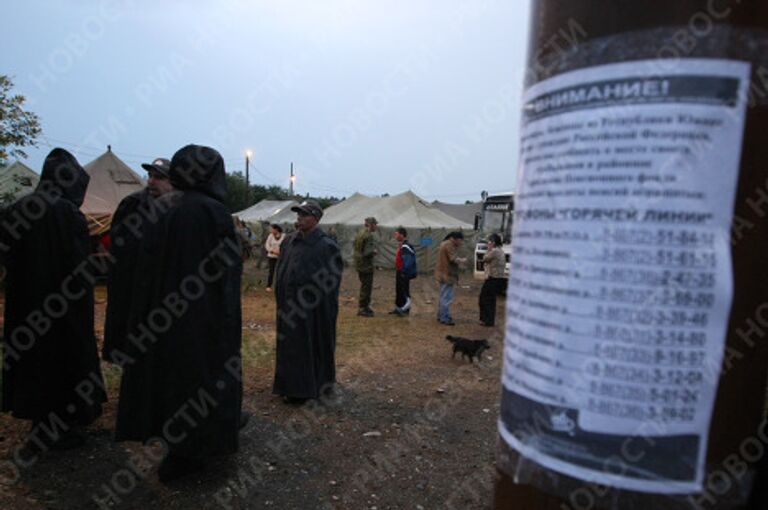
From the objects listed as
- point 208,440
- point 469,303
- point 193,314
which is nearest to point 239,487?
point 208,440

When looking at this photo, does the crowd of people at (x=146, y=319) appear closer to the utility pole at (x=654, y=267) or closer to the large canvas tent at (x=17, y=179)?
the utility pole at (x=654, y=267)

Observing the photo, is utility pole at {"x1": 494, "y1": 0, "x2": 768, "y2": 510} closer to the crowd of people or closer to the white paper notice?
the white paper notice

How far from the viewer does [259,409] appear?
5.40 meters

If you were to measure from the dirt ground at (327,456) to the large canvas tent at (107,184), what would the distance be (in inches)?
385

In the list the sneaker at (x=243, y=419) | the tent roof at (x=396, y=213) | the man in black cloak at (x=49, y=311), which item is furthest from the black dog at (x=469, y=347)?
the tent roof at (x=396, y=213)

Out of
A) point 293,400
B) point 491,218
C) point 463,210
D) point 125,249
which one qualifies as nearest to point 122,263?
point 125,249

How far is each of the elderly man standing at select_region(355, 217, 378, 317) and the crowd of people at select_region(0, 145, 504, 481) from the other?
611 centimetres

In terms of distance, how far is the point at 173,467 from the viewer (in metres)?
3.74

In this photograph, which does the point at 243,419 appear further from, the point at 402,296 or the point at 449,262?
the point at 402,296

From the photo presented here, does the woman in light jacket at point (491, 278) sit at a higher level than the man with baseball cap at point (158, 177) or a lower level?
lower

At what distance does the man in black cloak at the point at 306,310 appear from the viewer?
17.9 ft

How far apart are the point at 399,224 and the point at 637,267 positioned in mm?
22264

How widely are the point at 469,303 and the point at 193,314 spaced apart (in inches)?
458

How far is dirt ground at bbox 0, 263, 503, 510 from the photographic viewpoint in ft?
11.9
